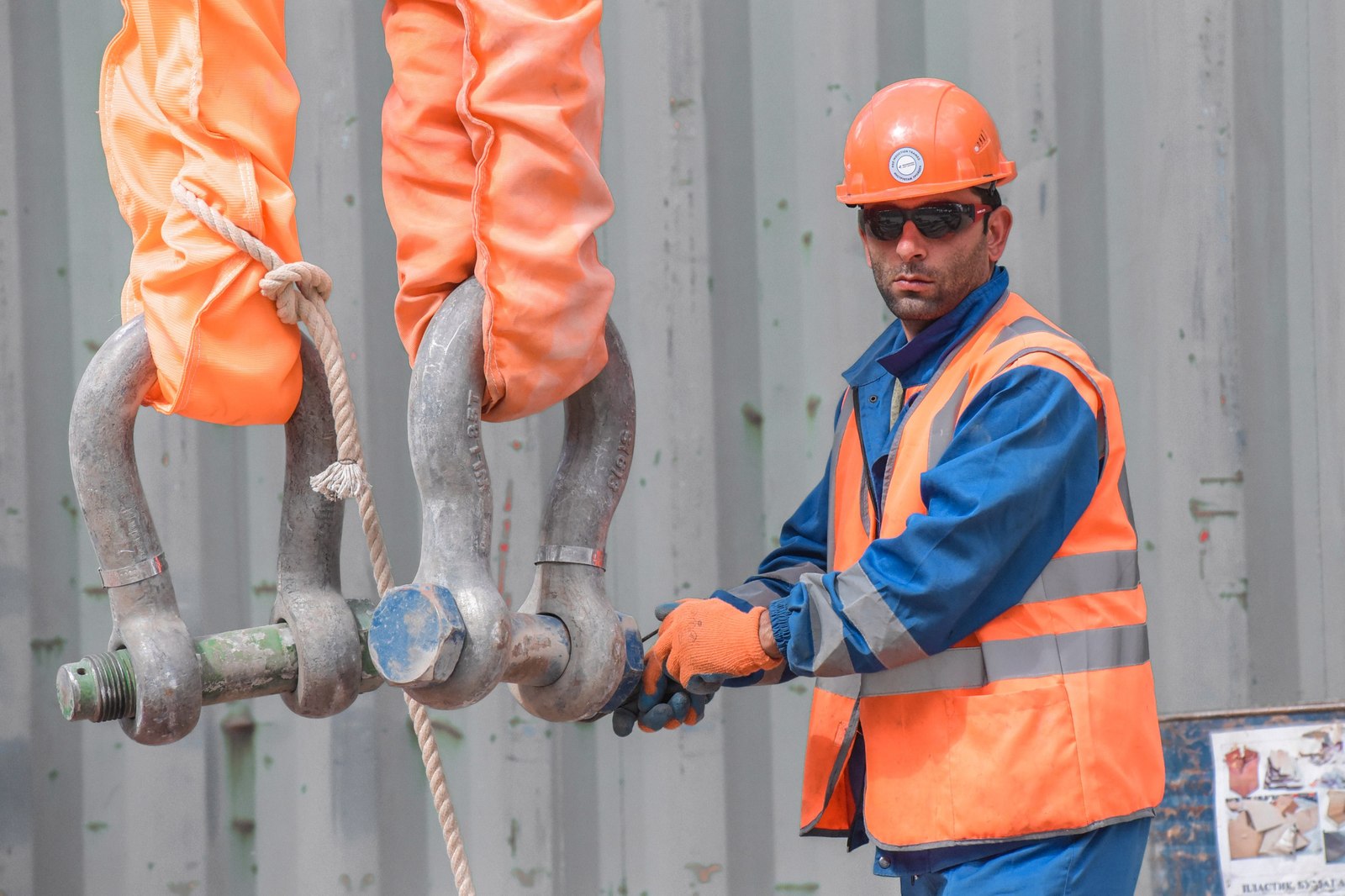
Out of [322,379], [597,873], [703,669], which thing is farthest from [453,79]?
[597,873]

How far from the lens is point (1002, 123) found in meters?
2.92

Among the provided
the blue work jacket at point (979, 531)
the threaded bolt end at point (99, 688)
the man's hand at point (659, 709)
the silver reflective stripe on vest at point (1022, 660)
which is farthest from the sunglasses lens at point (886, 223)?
the threaded bolt end at point (99, 688)

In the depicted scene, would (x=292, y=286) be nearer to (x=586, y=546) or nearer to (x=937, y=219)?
(x=586, y=546)

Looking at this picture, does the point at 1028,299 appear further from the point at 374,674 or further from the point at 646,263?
the point at 374,674

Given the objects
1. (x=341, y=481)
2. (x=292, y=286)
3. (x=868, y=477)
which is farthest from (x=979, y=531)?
(x=292, y=286)

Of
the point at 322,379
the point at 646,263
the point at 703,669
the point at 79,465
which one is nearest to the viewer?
the point at 79,465

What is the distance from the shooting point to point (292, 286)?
5.05ft

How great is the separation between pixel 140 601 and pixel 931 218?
3.95ft

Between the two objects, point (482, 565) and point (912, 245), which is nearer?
point (482, 565)

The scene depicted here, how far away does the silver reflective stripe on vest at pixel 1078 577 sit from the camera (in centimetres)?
186

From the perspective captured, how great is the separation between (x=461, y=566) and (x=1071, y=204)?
1911 mm

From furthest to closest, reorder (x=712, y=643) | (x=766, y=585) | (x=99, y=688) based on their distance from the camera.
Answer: (x=766, y=585) → (x=712, y=643) → (x=99, y=688)

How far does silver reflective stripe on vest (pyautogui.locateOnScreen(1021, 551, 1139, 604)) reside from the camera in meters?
1.86

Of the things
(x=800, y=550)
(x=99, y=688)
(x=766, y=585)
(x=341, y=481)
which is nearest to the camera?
(x=99, y=688)
